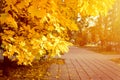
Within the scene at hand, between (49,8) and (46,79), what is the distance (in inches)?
171

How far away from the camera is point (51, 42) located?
8289 millimetres

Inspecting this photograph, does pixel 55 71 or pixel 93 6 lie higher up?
pixel 93 6

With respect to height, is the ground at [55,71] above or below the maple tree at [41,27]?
below

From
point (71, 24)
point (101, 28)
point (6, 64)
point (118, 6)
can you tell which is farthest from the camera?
point (101, 28)

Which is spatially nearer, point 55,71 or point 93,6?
point 93,6

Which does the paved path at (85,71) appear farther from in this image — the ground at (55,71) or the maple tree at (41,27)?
the maple tree at (41,27)

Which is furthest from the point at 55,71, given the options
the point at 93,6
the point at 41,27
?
the point at 93,6

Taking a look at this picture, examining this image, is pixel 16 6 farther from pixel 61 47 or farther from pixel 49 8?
pixel 61 47

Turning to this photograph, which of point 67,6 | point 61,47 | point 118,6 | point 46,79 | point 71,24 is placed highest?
point 118,6

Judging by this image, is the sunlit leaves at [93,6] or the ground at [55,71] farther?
the ground at [55,71]

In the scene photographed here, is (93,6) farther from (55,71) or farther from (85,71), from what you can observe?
(85,71)

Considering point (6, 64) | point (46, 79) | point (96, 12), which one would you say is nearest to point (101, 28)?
point (6, 64)

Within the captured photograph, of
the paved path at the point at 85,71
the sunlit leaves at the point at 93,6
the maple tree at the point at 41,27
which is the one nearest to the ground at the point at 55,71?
the paved path at the point at 85,71

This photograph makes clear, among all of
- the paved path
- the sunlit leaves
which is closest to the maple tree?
the sunlit leaves
